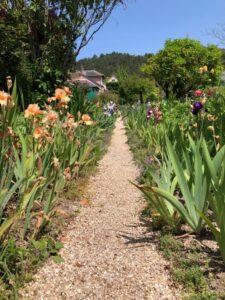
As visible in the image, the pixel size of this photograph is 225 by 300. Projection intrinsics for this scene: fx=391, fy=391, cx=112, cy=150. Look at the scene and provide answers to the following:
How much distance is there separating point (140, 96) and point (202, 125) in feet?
90.1

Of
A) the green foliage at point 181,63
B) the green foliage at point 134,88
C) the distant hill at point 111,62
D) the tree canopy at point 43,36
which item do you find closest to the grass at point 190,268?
the tree canopy at point 43,36

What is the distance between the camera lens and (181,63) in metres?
22.6

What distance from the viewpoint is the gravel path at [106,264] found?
218 centimetres

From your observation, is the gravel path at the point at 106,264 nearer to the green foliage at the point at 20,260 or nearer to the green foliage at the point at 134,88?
the green foliage at the point at 20,260

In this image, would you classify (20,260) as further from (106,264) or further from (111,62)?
(111,62)

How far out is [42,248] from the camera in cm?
249

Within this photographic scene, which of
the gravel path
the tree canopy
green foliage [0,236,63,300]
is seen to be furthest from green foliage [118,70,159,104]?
green foliage [0,236,63,300]

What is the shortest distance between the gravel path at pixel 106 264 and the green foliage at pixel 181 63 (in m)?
19.8

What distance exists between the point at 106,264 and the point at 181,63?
21301 mm

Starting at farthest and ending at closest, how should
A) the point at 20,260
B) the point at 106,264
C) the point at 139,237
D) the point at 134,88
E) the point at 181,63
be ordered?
the point at 134,88, the point at 181,63, the point at 139,237, the point at 106,264, the point at 20,260

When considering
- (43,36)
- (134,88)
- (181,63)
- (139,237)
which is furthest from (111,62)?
(139,237)

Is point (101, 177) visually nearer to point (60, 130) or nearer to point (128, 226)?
point (60, 130)

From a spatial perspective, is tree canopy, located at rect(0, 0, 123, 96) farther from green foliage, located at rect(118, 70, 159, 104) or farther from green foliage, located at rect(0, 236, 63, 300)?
green foliage, located at rect(118, 70, 159, 104)

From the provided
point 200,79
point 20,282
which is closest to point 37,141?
point 20,282
